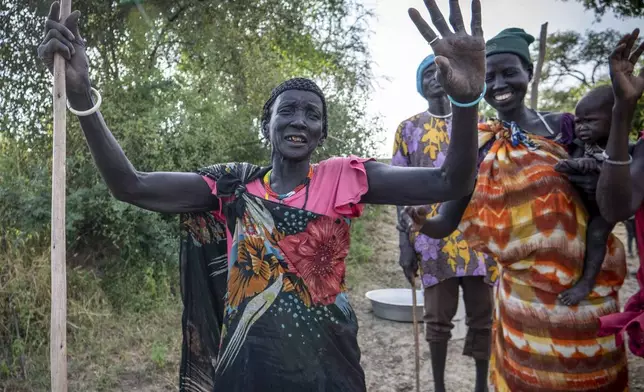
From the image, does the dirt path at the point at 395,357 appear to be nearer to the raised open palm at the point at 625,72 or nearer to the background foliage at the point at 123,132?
the background foliage at the point at 123,132

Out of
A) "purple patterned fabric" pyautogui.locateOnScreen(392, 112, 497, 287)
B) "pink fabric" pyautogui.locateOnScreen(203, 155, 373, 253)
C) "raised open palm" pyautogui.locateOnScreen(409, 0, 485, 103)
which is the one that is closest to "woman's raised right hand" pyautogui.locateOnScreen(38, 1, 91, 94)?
"pink fabric" pyautogui.locateOnScreen(203, 155, 373, 253)

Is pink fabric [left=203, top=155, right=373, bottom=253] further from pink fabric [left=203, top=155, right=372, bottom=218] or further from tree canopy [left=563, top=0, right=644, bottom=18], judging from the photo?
tree canopy [left=563, top=0, right=644, bottom=18]

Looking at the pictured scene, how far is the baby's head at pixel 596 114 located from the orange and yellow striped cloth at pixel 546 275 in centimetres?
14

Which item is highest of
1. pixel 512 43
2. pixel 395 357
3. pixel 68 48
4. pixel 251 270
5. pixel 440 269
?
pixel 512 43

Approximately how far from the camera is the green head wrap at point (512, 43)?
2213 millimetres

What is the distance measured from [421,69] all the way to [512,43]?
4.09 ft

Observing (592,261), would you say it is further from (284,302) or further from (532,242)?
(284,302)

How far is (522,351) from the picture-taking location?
212 centimetres

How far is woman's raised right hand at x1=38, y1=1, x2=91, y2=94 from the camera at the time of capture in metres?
1.58

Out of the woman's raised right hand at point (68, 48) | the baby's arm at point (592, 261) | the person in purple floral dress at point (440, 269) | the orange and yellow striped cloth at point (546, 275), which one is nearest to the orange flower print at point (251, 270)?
the woman's raised right hand at point (68, 48)

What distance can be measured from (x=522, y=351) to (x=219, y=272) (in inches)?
49.2

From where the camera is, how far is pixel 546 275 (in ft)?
6.67

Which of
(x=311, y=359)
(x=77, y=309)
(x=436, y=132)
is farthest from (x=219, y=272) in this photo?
(x=77, y=309)

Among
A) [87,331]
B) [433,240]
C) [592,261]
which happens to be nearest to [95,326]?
[87,331]
